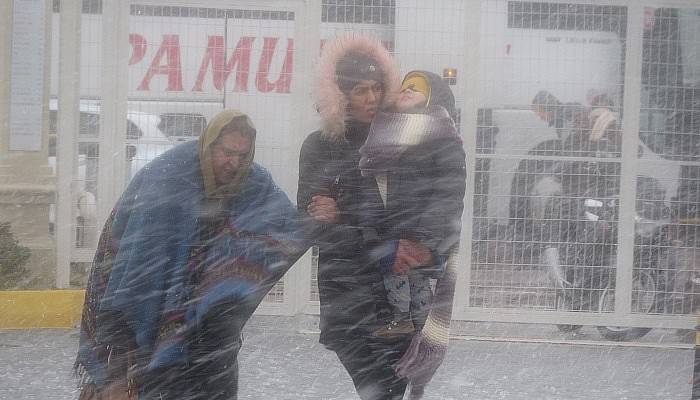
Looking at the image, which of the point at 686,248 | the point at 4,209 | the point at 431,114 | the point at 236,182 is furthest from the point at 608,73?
the point at 4,209

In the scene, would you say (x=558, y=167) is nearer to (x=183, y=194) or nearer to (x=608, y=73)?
(x=608, y=73)

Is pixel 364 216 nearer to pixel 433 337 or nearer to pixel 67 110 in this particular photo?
pixel 433 337

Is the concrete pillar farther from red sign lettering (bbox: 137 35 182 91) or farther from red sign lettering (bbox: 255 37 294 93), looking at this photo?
→ red sign lettering (bbox: 255 37 294 93)

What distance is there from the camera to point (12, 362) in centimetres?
506

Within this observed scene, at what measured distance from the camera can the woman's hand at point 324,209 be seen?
3.34 metres

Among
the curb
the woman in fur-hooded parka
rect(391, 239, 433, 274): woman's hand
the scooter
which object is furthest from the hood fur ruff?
the curb

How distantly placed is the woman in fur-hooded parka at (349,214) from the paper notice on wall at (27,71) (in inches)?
143

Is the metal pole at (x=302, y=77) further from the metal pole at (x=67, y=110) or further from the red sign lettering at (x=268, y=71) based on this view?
the metal pole at (x=67, y=110)

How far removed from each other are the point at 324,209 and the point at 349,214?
0.32 feet

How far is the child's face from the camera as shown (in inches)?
128

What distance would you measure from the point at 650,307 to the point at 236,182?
372 centimetres

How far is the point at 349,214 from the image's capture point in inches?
131

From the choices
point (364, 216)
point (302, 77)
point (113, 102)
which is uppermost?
point (302, 77)

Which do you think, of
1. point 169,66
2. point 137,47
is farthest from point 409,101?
point 137,47
